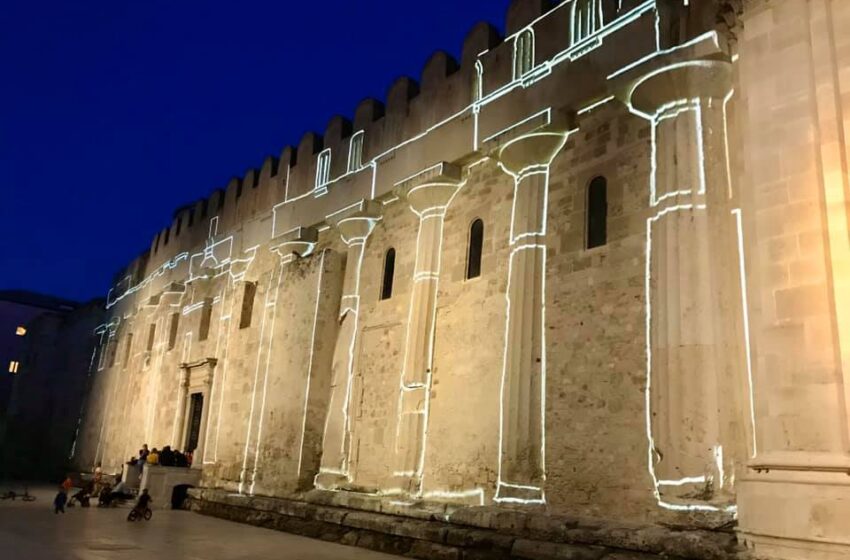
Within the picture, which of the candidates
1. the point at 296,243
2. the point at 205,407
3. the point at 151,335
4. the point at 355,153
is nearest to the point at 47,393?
the point at 151,335

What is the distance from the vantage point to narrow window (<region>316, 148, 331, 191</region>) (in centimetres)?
1544

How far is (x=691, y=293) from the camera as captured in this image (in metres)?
7.43

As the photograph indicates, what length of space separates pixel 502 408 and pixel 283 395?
6068 millimetres

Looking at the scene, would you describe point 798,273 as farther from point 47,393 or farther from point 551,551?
point 47,393

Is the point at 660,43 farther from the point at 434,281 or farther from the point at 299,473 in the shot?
the point at 299,473

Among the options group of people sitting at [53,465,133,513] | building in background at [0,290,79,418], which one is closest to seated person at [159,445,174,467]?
group of people sitting at [53,465,133,513]

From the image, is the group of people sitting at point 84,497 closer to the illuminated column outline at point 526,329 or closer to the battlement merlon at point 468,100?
the battlement merlon at point 468,100

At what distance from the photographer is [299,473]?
13.1m

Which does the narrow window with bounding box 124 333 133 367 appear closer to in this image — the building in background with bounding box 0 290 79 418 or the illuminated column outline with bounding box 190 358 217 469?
the illuminated column outline with bounding box 190 358 217 469

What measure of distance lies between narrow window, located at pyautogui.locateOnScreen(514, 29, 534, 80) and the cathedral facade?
0.11 feet

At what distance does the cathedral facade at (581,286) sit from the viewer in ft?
20.5

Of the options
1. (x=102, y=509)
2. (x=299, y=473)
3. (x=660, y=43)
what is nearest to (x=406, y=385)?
(x=299, y=473)

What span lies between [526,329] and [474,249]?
2171 mm

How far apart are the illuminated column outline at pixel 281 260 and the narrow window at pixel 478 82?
17.3 ft
